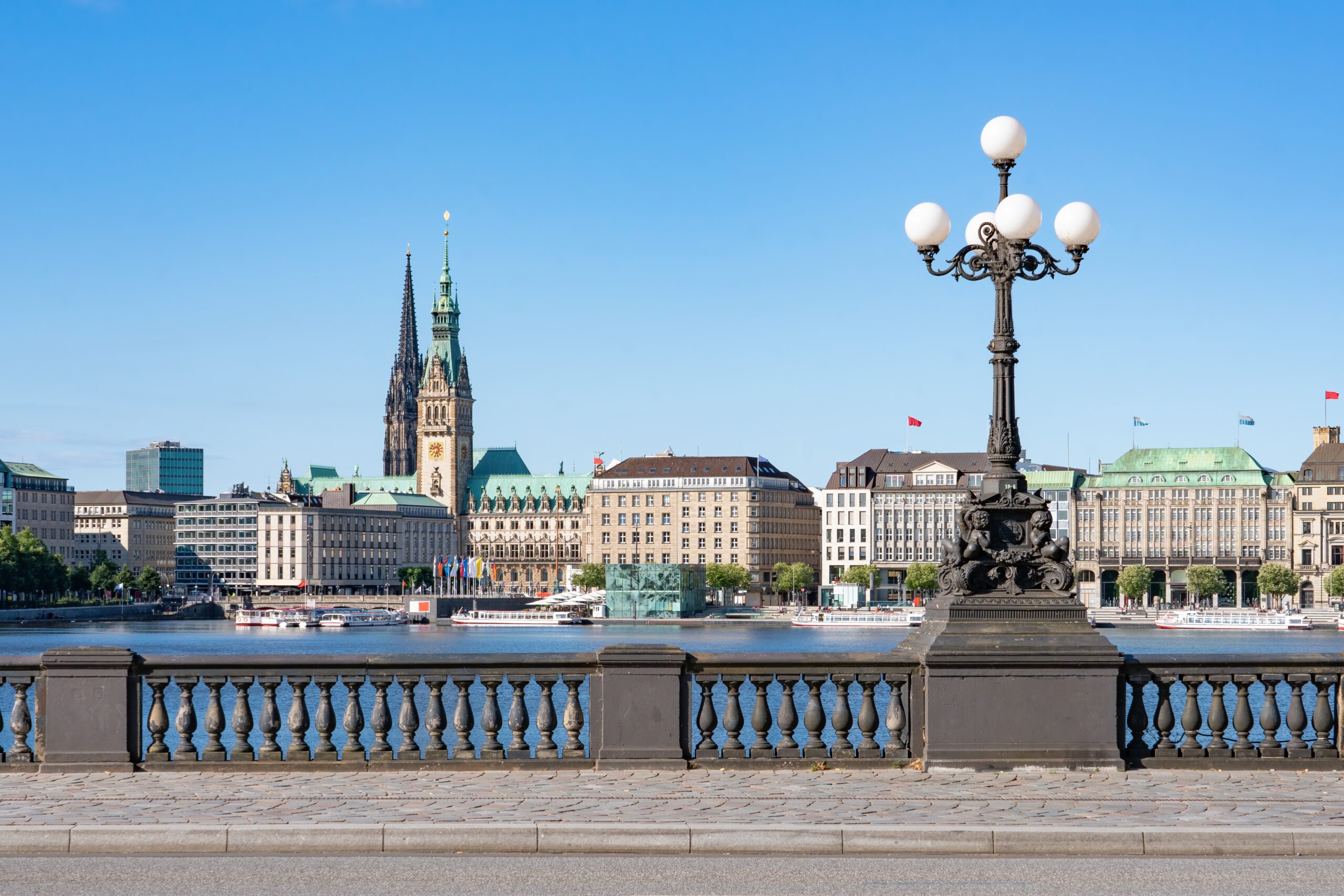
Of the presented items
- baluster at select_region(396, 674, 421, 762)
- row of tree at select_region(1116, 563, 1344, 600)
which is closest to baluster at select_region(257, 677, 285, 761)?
baluster at select_region(396, 674, 421, 762)

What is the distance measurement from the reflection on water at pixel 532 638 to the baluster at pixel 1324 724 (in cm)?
9059

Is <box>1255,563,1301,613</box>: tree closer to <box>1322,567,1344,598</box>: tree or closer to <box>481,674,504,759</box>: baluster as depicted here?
<box>1322,567,1344,598</box>: tree

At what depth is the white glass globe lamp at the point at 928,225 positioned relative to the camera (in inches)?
717

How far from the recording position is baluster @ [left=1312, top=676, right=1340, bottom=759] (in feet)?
53.6

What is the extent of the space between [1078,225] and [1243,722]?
4630mm

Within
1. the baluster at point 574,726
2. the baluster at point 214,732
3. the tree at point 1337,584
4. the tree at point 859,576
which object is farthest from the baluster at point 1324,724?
the tree at point 859,576

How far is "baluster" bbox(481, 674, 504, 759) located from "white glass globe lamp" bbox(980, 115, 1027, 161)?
6516mm

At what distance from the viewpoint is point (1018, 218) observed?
1730cm

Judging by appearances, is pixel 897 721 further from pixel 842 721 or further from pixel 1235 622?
pixel 1235 622

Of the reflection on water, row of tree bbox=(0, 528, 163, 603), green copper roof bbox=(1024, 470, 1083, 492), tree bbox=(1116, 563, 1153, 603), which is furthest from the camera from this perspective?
green copper roof bbox=(1024, 470, 1083, 492)

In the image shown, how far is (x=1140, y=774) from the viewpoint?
52.8ft

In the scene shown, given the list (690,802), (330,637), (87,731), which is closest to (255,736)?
(87,731)

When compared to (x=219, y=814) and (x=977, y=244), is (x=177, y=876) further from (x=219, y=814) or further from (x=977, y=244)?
(x=977, y=244)

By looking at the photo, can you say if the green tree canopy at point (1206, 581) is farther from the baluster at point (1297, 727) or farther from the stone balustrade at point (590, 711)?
the baluster at point (1297, 727)
